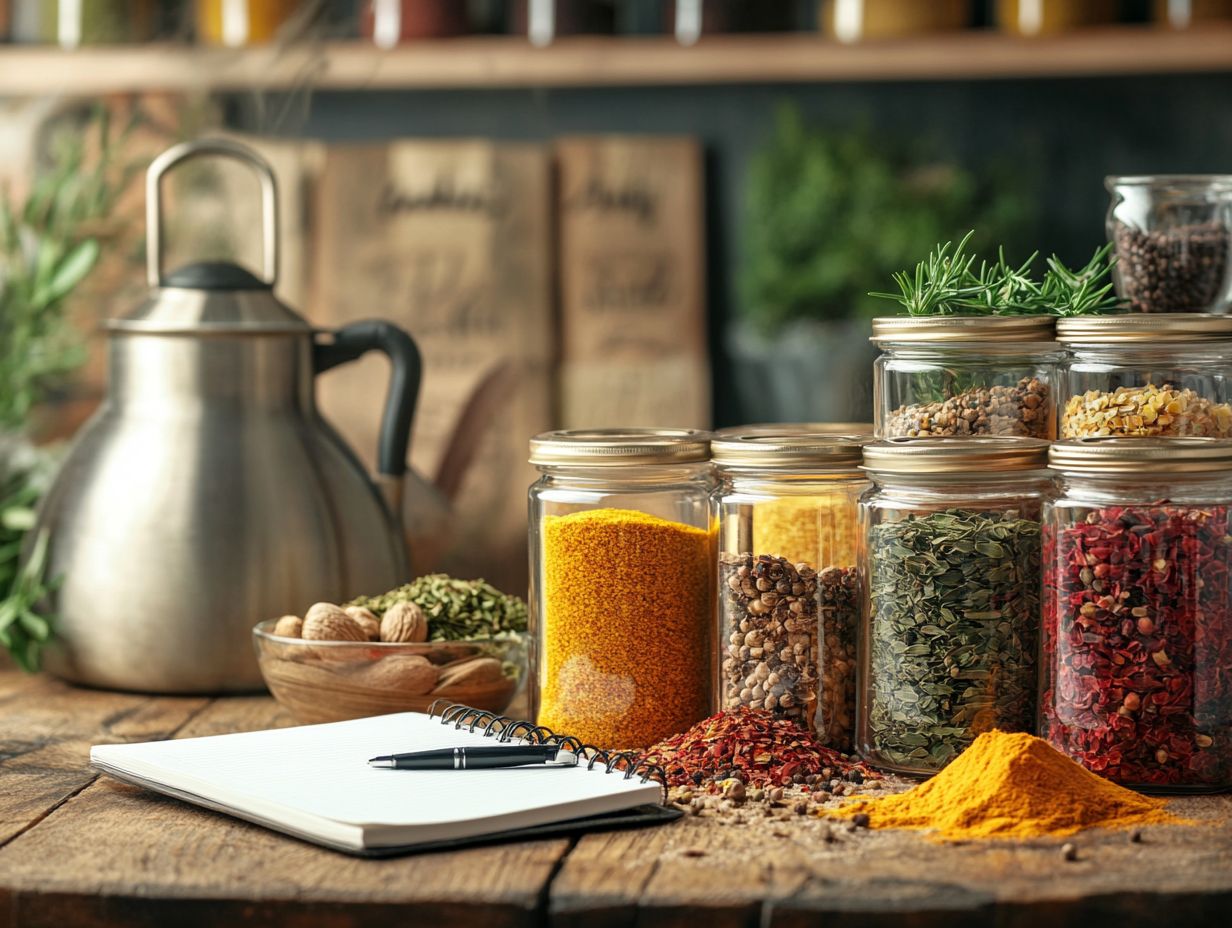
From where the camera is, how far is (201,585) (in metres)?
1.14

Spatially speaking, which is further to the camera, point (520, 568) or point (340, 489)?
point (520, 568)

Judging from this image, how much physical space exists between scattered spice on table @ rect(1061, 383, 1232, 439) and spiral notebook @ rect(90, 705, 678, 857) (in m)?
0.32

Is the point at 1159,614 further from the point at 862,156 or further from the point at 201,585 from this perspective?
the point at 862,156

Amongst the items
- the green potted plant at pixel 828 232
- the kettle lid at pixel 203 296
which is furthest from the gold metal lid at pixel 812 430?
the green potted plant at pixel 828 232

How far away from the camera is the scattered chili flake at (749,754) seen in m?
0.86

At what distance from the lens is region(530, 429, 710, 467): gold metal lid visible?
94 cm

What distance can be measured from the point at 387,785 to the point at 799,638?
258mm

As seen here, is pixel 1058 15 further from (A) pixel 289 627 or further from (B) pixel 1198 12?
(A) pixel 289 627

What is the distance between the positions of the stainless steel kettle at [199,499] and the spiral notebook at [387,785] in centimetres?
22

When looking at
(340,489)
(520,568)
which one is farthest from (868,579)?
(520,568)

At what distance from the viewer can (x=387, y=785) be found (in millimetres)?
819

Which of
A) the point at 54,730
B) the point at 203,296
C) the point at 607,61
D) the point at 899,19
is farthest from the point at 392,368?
the point at 899,19

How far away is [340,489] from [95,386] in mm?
1134

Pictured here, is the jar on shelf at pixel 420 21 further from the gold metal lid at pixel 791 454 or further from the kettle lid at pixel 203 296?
the gold metal lid at pixel 791 454
